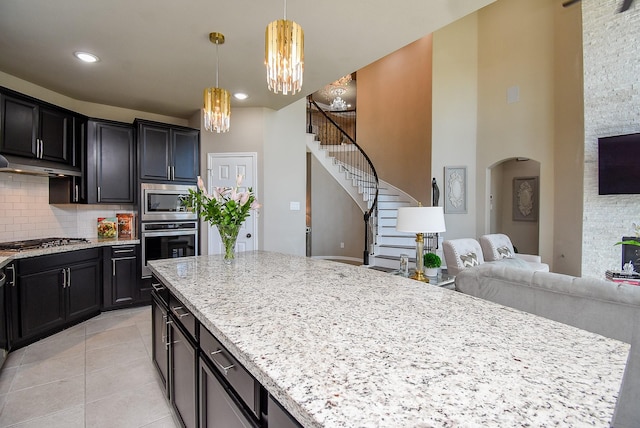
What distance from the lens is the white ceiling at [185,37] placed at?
7.21ft

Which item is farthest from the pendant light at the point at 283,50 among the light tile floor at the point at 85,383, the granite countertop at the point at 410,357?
the light tile floor at the point at 85,383

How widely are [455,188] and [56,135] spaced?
21.7 ft

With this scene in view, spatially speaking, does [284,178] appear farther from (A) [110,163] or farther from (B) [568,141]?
(B) [568,141]

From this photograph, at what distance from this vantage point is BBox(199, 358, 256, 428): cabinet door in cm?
101

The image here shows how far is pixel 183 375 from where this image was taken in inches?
64.6

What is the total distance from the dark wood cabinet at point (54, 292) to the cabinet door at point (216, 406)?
2791 millimetres

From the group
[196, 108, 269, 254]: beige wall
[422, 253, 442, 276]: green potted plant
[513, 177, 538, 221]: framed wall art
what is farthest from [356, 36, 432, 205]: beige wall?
[196, 108, 269, 254]: beige wall

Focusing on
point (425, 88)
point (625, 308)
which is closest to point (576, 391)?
point (625, 308)

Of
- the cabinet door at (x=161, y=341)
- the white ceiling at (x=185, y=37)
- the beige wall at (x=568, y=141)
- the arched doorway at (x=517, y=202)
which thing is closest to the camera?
the cabinet door at (x=161, y=341)

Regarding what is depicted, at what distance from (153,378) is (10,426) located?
82cm

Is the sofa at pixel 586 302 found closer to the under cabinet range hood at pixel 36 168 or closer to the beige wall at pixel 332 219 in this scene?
the under cabinet range hood at pixel 36 168

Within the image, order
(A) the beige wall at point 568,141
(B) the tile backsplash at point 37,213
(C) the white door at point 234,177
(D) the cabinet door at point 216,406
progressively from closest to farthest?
(D) the cabinet door at point 216,406 → (B) the tile backsplash at point 37,213 → (C) the white door at point 234,177 → (A) the beige wall at point 568,141

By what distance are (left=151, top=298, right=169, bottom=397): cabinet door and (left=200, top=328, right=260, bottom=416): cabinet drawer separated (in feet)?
2.75

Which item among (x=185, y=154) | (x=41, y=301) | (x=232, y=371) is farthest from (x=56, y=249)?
(x=232, y=371)
